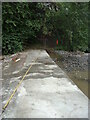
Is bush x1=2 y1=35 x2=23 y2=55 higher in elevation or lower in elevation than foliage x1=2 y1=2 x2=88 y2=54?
lower

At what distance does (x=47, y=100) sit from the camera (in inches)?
119

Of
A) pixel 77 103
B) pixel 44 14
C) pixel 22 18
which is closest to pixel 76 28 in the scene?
pixel 44 14

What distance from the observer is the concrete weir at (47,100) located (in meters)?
2.53

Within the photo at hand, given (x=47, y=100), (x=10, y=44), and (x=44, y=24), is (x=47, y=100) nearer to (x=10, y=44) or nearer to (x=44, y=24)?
(x=10, y=44)

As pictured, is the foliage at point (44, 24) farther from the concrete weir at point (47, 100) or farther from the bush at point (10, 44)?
the concrete weir at point (47, 100)

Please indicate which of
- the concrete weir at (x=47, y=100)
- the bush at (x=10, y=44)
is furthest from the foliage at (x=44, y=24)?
the concrete weir at (x=47, y=100)

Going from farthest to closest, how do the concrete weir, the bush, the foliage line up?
1. the foliage
2. the bush
3. the concrete weir

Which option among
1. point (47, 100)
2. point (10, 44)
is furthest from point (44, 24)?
point (47, 100)

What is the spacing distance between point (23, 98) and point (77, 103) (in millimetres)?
1044

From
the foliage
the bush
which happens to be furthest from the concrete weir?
the foliage

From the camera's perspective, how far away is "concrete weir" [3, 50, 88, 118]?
2533 millimetres

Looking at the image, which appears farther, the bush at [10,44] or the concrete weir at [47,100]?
the bush at [10,44]

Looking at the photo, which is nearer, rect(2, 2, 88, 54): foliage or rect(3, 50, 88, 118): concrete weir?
rect(3, 50, 88, 118): concrete weir

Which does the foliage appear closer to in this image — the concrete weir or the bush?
the bush
